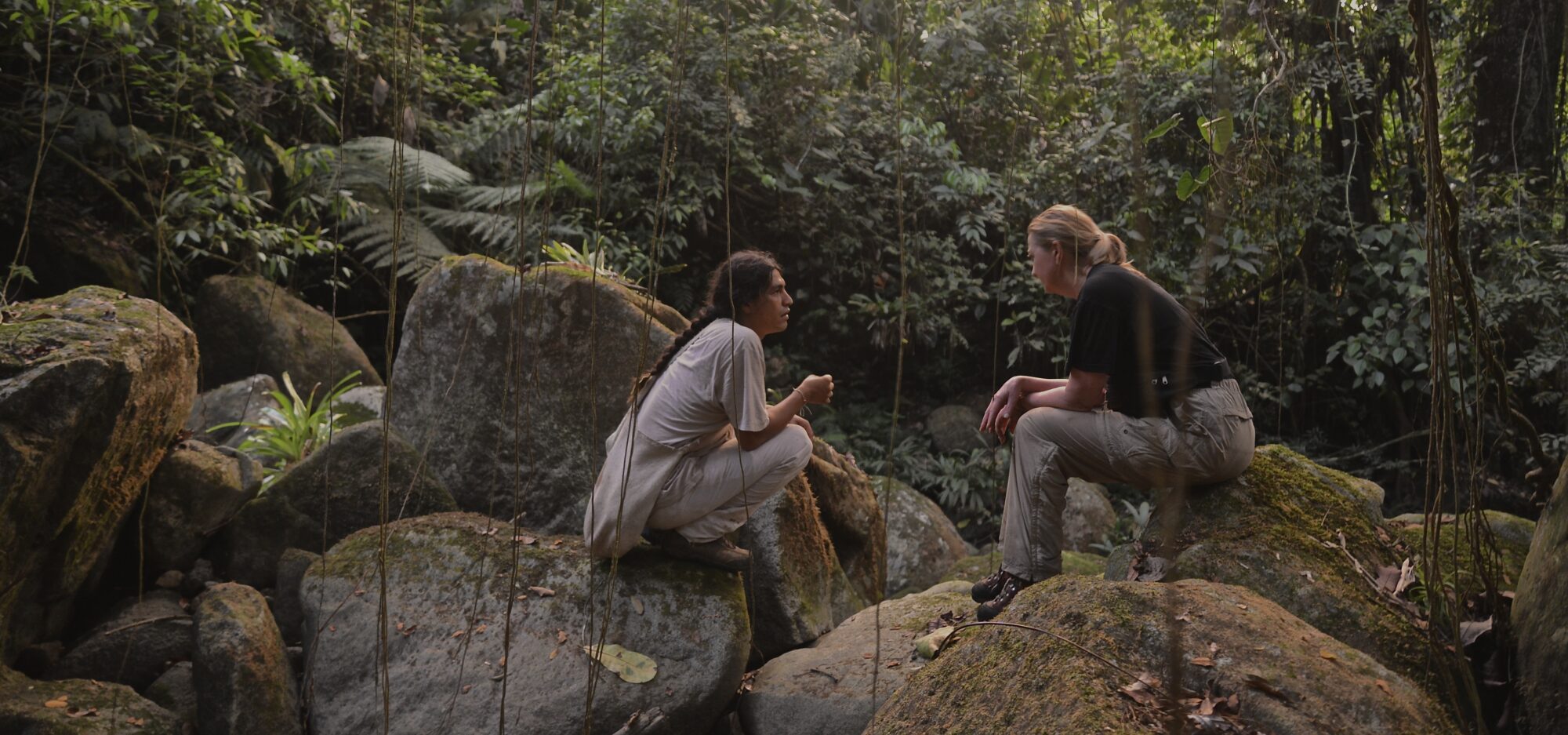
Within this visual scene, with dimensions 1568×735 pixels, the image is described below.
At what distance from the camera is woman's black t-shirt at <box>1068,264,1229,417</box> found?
10.7 ft

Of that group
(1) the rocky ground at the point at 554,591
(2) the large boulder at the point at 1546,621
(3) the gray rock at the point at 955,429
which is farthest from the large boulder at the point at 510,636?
(3) the gray rock at the point at 955,429

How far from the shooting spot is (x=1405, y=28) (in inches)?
229

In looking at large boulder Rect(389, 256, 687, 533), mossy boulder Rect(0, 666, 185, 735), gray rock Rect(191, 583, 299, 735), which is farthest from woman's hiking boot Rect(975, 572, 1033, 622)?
mossy boulder Rect(0, 666, 185, 735)

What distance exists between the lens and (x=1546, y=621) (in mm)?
2568

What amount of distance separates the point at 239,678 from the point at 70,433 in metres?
0.96

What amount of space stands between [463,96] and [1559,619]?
7399 millimetres

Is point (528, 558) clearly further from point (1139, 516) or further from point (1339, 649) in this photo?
point (1139, 516)

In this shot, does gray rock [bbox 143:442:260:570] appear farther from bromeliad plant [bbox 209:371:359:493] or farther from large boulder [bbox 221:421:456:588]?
bromeliad plant [bbox 209:371:359:493]

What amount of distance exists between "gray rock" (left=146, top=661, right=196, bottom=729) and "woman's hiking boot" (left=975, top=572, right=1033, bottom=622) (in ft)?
8.93

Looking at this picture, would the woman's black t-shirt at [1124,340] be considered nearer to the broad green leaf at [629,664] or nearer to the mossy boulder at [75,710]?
the broad green leaf at [629,664]

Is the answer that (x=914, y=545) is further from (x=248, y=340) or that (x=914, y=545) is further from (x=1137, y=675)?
(x=248, y=340)

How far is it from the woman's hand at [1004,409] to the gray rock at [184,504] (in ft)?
10.3

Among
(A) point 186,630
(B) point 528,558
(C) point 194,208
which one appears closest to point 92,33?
(C) point 194,208

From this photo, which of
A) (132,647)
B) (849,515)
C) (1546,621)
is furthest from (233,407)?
(1546,621)
